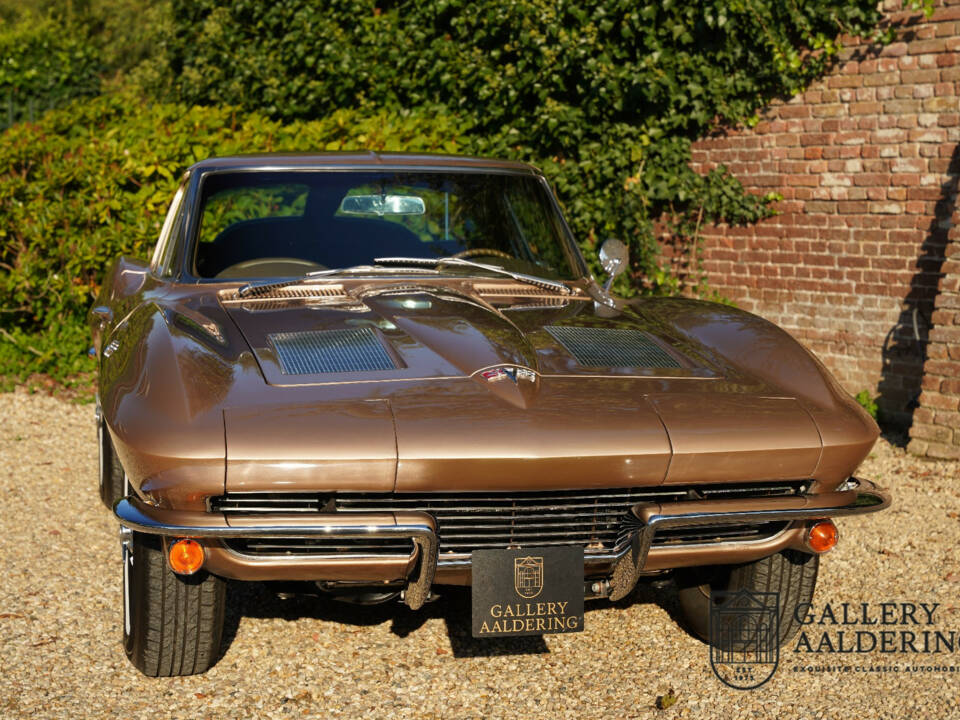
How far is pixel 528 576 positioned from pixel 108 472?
2.89 meters

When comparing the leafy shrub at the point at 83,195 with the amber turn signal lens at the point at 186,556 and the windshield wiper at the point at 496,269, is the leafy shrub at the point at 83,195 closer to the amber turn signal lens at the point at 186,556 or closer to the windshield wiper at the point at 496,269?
the windshield wiper at the point at 496,269

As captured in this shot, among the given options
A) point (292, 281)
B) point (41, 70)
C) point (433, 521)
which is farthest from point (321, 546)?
point (41, 70)

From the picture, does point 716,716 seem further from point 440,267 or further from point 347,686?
point 440,267

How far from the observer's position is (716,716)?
127 inches

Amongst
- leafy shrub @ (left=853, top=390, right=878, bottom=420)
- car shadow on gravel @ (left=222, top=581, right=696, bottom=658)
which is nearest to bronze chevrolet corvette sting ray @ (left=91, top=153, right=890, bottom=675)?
car shadow on gravel @ (left=222, top=581, right=696, bottom=658)

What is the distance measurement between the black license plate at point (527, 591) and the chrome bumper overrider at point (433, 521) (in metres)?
0.10

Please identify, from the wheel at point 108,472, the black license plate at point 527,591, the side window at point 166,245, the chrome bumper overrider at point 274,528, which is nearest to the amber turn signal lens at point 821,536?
the black license plate at point 527,591

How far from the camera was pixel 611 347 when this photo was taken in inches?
139

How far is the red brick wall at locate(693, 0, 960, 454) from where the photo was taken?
6891 millimetres

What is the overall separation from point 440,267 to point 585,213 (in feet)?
14.0

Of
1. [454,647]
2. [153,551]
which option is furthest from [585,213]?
[153,551]

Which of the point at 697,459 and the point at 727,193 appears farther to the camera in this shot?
the point at 727,193

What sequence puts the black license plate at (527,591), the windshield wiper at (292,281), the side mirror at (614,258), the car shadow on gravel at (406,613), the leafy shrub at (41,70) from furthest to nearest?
the leafy shrub at (41,70) → the side mirror at (614,258) → the windshield wiper at (292,281) → the car shadow on gravel at (406,613) → the black license plate at (527,591)

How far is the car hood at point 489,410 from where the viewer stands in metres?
2.74
